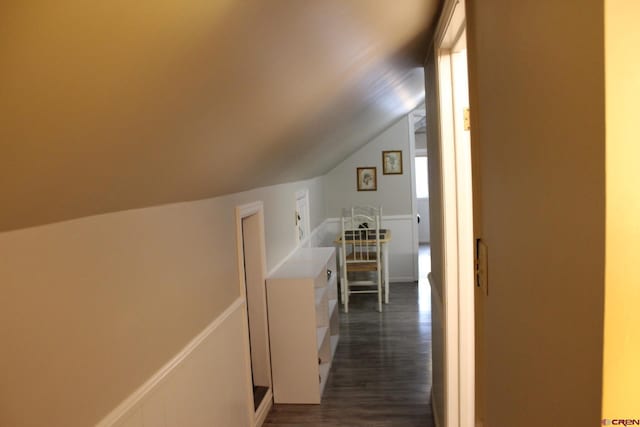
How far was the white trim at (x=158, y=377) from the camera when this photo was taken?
4.81 feet

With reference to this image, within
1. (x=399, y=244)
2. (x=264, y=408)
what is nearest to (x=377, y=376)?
(x=264, y=408)

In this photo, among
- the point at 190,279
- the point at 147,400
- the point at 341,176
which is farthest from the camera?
the point at 341,176

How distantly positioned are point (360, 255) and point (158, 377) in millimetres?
4542

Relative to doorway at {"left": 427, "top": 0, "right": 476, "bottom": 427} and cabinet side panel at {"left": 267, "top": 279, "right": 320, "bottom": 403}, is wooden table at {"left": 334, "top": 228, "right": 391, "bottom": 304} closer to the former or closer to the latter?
cabinet side panel at {"left": 267, "top": 279, "right": 320, "bottom": 403}

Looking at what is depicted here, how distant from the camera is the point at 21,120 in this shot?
791 millimetres

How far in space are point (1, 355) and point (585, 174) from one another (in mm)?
1162

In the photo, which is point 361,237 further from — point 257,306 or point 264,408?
point 264,408

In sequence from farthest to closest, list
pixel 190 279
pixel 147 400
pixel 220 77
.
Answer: pixel 190 279 → pixel 147 400 → pixel 220 77

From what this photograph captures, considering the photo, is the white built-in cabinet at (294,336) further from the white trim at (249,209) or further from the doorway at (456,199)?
the doorway at (456,199)

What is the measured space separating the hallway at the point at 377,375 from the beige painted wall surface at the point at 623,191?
291 cm

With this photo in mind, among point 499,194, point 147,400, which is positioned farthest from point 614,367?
point 147,400

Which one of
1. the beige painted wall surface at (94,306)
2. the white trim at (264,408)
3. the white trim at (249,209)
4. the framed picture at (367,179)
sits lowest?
the white trim at (264,408)

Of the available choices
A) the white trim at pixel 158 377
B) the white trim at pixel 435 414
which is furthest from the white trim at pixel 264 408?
the white trim at pixel 435 414

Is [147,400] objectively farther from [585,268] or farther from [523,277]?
[585,268]
